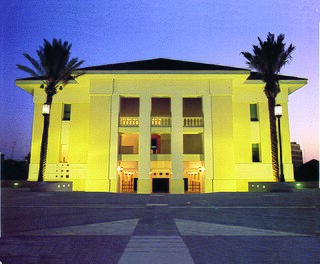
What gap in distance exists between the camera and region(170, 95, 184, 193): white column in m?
22.0

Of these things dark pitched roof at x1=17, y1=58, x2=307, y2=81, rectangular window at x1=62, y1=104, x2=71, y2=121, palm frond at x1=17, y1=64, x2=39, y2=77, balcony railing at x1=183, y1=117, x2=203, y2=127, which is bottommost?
balcony railing at x1=183, y1=117, x2=203, y2=127

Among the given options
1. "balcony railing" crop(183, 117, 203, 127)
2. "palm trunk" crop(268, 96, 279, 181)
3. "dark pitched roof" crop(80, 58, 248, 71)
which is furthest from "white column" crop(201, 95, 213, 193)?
"palm trunk" crop(268, 96, 279, 181)

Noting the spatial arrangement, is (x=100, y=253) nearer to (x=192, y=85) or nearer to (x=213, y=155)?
(x=213, y=155)

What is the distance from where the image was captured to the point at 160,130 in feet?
75.5

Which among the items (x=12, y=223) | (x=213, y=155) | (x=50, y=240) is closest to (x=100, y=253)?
(x=50, y=240)

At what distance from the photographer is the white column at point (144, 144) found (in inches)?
871

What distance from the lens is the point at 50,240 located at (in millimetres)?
4852

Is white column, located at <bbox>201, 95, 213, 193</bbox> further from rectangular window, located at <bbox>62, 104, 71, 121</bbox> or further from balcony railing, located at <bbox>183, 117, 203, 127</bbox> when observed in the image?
rectangular window, located at <bbox>62, 104, 71, 121</bbox>

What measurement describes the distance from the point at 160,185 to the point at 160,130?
16.4 feet

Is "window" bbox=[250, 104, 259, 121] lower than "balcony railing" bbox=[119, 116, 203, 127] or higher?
higher

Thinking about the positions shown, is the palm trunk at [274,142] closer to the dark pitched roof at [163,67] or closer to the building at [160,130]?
the building at [160,130]

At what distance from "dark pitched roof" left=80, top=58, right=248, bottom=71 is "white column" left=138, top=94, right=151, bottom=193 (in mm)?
2648

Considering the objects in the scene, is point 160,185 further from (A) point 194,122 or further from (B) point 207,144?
(A) point 194,122

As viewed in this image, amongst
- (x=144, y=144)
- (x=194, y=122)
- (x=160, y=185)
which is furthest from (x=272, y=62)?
(x=160, y=185)
